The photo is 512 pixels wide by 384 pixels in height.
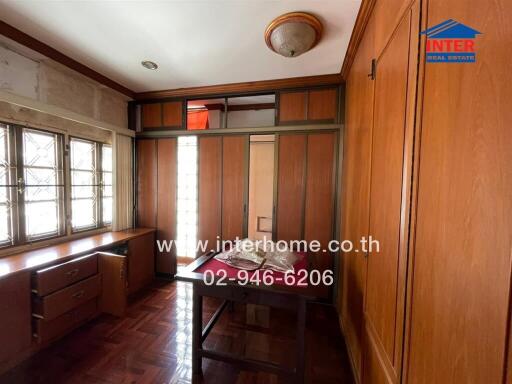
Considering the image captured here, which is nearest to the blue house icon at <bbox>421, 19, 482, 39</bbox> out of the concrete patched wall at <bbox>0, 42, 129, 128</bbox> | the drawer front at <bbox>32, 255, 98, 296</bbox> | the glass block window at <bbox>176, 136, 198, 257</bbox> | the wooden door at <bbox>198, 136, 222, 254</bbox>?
the wooden door at <bbox>198, 136, 222, 254</bbox>

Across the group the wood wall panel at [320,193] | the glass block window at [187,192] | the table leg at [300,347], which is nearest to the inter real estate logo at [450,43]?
the table leg at [300,347]

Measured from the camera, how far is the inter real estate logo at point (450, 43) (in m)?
0.55

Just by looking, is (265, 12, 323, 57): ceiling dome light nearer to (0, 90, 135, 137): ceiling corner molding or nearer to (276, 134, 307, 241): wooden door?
(276, 134, 307, 241): wooden door

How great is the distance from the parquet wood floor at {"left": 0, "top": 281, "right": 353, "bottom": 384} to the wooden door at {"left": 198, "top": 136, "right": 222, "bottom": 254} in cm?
95

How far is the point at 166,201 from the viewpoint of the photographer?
3.18 m

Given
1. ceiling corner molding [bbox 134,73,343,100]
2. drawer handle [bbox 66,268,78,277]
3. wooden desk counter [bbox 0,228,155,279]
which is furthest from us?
ceiling corner molding [bbox 134,73,343,100]

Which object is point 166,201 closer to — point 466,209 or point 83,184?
point 83,184

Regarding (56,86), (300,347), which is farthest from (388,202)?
(56,86)

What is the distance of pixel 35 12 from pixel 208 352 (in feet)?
9.81

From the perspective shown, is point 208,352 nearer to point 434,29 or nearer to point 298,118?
point 434,29

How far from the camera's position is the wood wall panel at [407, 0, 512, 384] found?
0.46 m

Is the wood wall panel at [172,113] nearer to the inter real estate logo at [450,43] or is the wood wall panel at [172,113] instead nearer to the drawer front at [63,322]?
the drawer front at [63,322]

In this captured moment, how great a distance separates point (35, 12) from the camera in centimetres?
161

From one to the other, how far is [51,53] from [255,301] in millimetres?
3047
